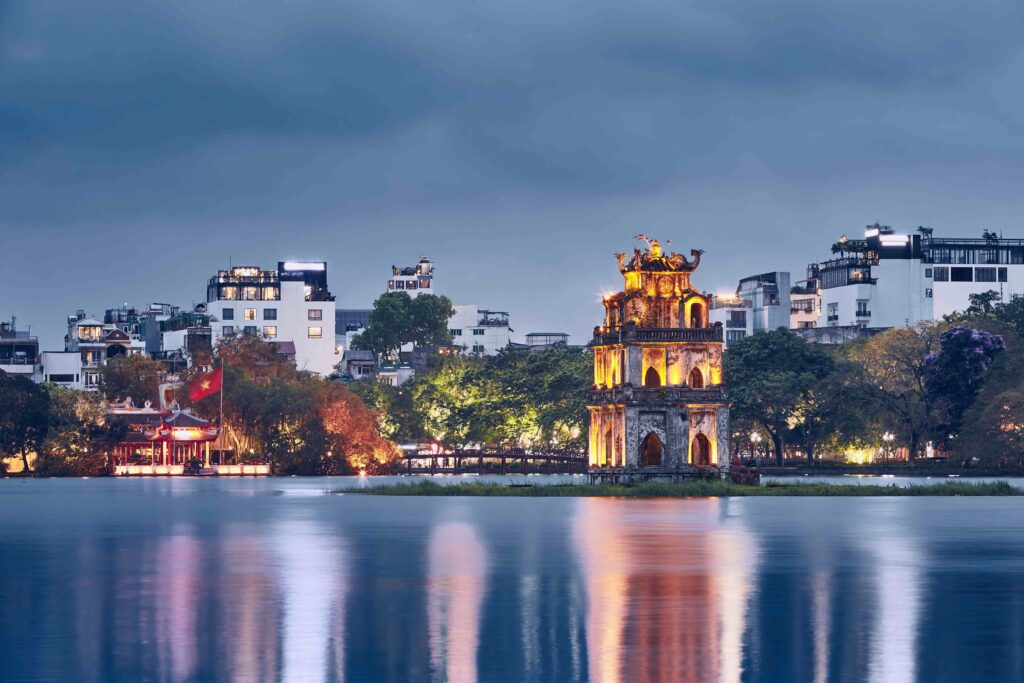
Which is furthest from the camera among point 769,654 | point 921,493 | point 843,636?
point 921,493

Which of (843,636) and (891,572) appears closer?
(843,636)

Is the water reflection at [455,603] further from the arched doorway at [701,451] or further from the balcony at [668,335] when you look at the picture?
the arched doorway at [701,451]

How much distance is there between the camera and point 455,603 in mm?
42688

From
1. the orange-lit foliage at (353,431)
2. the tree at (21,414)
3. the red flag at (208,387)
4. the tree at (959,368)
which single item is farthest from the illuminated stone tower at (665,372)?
the tree at (21,414)

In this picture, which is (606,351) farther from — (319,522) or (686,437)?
(319,522)

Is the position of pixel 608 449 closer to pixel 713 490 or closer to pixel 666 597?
pixel 713 490

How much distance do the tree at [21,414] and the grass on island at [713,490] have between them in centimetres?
5507

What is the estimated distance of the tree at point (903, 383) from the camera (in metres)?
153

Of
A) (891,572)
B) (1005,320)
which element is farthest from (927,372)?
(891,572)

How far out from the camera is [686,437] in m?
118

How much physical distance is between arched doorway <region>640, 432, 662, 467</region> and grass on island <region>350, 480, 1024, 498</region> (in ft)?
12.8

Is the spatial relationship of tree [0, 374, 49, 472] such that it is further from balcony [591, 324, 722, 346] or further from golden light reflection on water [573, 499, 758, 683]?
golden light reflection on water [573, 499, 758, 683]

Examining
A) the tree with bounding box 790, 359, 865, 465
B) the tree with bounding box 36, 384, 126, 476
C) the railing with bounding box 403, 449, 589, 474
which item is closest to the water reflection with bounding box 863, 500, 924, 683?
the tree with bounding box 790, 359, 865, 465

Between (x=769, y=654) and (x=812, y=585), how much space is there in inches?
579
